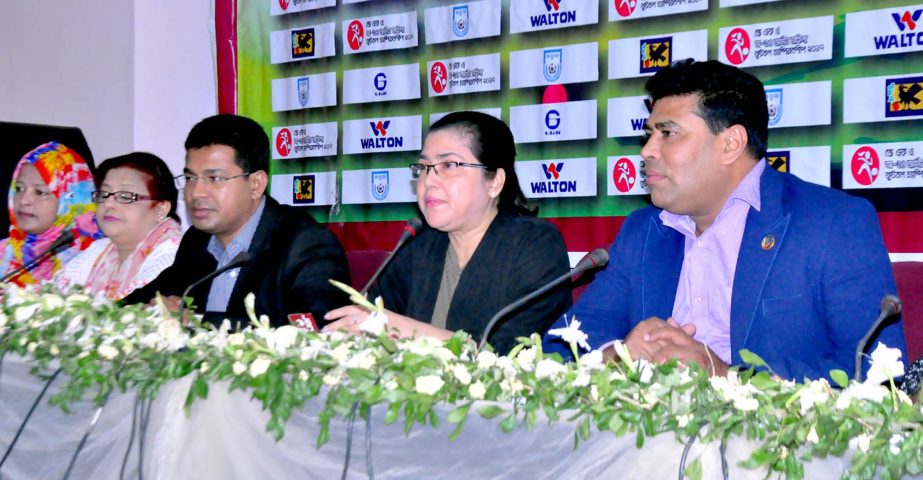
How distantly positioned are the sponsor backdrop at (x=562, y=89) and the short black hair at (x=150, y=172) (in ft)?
2.28

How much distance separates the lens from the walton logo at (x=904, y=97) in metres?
2.72

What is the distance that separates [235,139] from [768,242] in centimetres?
168

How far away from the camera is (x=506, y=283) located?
244cm

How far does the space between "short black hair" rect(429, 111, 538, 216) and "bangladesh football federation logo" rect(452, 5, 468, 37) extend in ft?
3.83

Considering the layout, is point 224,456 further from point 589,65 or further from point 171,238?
point 589,65

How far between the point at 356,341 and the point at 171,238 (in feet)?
6.98

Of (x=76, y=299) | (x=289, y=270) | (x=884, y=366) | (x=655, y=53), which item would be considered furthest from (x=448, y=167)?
(x=884, y=366)

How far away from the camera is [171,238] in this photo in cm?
339

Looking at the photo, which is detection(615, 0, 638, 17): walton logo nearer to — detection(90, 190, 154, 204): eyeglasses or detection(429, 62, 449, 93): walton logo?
detection(429, 62, 449, 93): walton logo

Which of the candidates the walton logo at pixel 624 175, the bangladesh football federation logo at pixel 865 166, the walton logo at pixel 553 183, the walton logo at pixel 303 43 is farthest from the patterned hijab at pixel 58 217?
the bangladesh football federation logo at pixel 865 166

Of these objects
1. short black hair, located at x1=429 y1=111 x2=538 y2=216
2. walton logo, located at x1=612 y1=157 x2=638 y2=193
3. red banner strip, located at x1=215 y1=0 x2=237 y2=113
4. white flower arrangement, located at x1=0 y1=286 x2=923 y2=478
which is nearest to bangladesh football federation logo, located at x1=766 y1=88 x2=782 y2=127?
walton logo, located at x1=612 y1=157 x2=638 y2=193

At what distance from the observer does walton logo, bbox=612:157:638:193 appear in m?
3.28

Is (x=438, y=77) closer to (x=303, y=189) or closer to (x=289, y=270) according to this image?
(x=303, y=189)

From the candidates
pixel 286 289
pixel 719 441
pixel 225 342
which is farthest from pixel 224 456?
pixel 286 289
